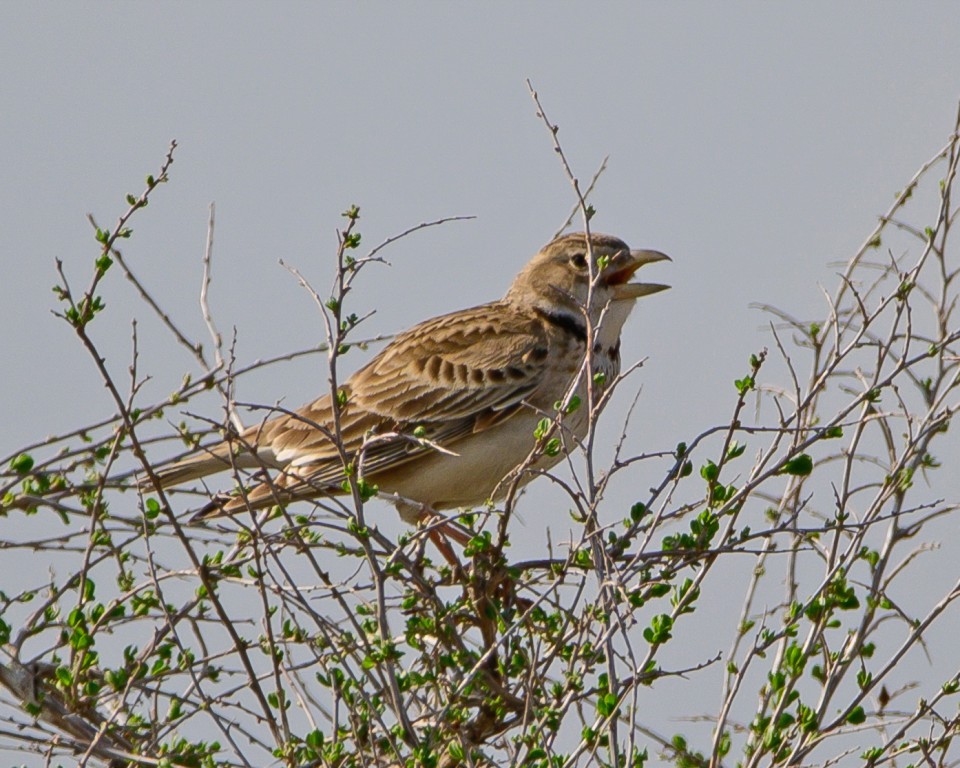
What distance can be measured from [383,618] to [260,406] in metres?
0.78

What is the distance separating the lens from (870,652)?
5375 mm

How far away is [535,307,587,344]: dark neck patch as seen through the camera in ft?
28.5

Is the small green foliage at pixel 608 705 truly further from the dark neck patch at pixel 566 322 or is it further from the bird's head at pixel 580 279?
the dark neck patch at pixel 566 322

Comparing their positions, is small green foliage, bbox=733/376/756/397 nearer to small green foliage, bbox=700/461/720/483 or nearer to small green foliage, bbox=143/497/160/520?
small green foliage, bbox=700/461/720/483

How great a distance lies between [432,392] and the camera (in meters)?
8.49

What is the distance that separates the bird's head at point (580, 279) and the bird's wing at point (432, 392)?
278mm

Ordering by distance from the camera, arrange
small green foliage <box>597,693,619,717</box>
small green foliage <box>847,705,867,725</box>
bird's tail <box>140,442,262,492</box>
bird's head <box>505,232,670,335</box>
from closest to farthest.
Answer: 1. small green foliage <box>597,693,619,717</box>
2. small green foliage <box>847,705,867,725</box>
3. bird's tail <box>140,442,262,492</box>
4. bird's head <box>505,232,670,335</box>

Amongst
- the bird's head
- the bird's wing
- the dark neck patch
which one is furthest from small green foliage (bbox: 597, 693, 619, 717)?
the dark neck patch

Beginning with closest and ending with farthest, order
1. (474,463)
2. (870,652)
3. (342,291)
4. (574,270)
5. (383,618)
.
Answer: (383,618) < (342,291) < (870,652) < (474,463) < (574,270)

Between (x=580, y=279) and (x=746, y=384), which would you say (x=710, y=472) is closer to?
(x=746, y=384)

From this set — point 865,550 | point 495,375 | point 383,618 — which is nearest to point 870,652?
point 865,550

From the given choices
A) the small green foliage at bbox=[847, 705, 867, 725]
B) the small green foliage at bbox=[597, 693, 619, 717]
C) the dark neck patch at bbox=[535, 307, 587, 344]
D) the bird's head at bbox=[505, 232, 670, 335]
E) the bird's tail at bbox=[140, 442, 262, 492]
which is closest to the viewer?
the small green foliage at bbox=[597, 693, 619, 717]

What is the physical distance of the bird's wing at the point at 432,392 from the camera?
802 cm

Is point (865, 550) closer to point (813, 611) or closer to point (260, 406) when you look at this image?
point (813, 611)
